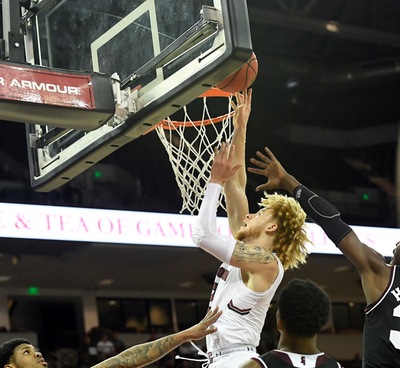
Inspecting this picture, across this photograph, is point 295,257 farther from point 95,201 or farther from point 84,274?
point 84,274

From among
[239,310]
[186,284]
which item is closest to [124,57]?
[239,310]

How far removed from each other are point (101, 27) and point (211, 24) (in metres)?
0.89

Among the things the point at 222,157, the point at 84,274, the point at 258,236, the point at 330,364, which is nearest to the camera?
the point at 330,364

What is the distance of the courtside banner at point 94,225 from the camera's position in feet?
36.8

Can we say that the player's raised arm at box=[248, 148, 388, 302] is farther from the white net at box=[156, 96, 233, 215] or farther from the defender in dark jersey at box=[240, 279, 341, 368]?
the white net at box=[156, 96, 233, 215]

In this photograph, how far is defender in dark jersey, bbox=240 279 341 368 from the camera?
8.89ft

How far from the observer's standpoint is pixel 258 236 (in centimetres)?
404

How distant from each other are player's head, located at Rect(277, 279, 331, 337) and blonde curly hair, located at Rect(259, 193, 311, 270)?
1253 millimetres

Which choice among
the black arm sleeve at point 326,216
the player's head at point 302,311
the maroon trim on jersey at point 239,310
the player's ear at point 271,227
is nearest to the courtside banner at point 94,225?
the player's ear at point 271,227

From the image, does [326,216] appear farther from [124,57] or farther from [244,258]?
[124,57]

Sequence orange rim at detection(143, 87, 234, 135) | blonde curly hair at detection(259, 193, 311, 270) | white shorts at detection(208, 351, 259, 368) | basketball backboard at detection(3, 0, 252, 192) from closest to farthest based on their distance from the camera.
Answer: basketball backboard at detection(3, 0, 252, 192), white shorts at detection(208, 351, 259, 368), blonde curly hair at detection(259, 193, 311, 270), orange rim at detection(143, 87, 234, 135)

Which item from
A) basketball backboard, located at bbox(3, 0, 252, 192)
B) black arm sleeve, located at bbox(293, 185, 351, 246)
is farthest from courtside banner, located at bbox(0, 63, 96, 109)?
black arm sleeve, located at bbox(293, 185, 351, 246)

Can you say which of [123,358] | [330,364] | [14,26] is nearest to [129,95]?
[14,26]

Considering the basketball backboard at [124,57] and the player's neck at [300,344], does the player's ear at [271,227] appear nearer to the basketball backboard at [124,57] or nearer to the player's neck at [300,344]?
the basketball backboard at [124,57]
